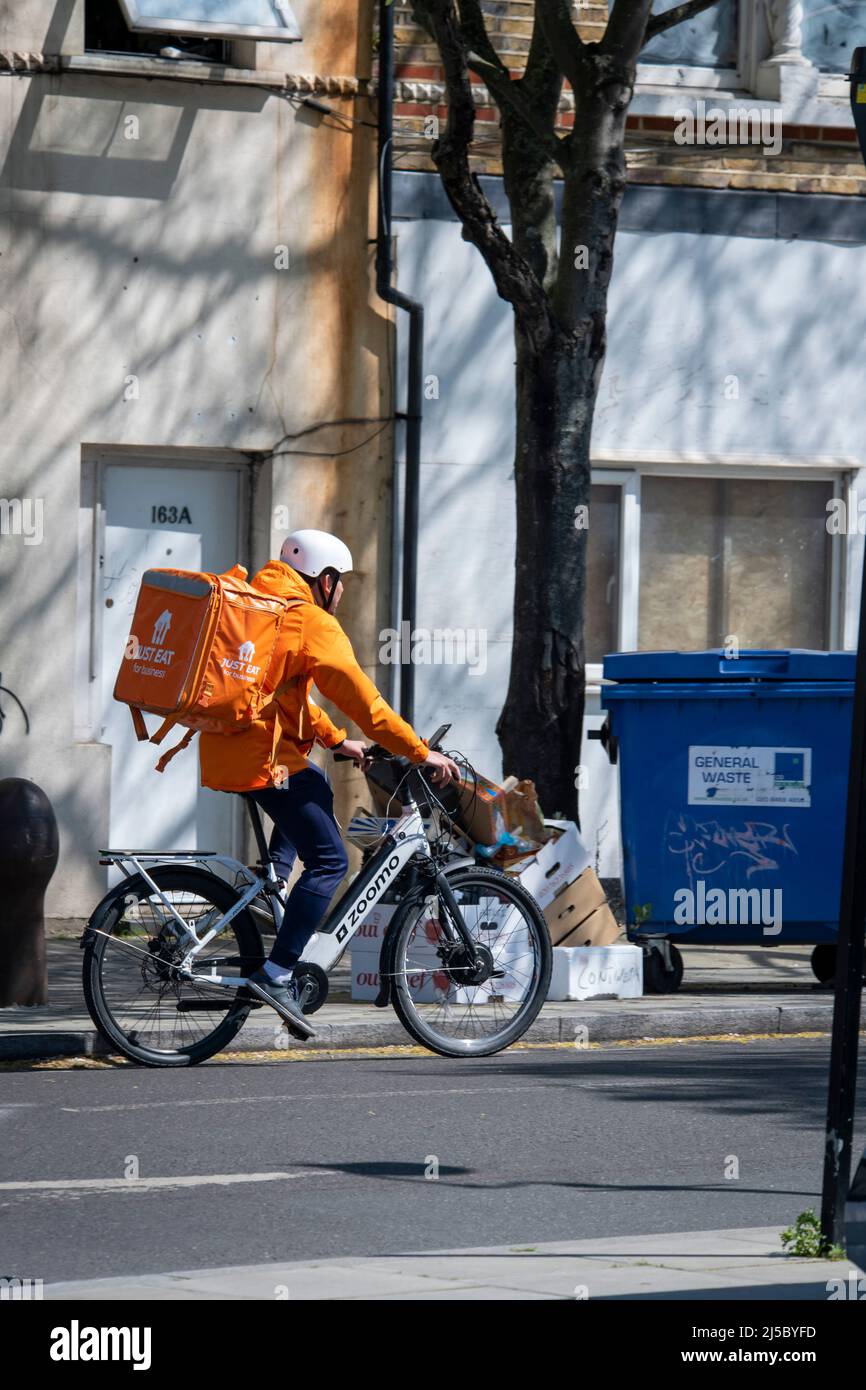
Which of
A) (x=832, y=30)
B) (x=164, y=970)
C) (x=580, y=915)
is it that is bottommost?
(x=580, y=915)

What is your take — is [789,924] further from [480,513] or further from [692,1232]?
[692,1232]

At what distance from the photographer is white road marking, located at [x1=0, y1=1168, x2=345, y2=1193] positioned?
6395 mm

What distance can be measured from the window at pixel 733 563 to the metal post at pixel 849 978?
10.1 m

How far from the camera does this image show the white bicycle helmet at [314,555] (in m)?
8.76

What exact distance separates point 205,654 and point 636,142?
7928mm

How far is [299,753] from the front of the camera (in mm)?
8617

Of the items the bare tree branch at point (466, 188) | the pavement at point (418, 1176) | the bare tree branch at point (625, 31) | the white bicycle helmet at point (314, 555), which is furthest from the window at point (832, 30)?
the pavement at point (418, 1176)

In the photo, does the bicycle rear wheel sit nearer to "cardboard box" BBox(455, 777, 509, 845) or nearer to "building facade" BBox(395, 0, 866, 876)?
"cardboard box" BBox(455, 777, 509, 845)

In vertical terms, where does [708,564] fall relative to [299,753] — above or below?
above

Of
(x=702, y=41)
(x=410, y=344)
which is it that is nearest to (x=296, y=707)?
(x=410, y=344)

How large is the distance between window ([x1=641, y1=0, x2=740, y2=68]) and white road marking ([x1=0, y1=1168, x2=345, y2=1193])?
10466 millimetres

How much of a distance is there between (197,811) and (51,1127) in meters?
7.14

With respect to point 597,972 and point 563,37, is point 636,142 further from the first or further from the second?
point 597,972
